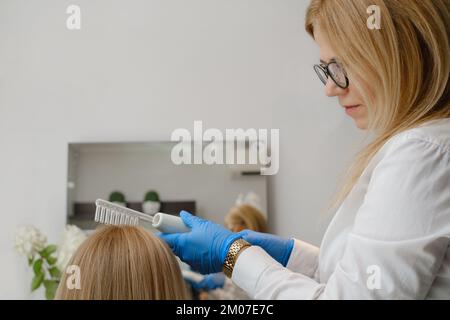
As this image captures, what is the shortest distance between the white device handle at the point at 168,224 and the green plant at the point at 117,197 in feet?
2.33

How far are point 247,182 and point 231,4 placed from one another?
516 mm

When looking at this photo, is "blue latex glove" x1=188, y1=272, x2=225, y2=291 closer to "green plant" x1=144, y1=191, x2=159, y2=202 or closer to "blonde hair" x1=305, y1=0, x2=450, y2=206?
"green plant" x1=144, y1=191, x2=159, y2=202

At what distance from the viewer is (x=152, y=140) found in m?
1.54

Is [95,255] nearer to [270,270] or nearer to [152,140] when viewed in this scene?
[270,270]

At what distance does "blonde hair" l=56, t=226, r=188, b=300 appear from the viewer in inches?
28.0

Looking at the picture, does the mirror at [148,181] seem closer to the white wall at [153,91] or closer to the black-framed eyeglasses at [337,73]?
the white wall at [153,91]

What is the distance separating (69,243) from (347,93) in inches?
37.0

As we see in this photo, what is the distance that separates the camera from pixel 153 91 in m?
1.49

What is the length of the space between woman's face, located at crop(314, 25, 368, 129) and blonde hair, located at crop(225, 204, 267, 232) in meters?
0.73

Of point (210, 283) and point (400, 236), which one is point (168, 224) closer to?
point (400, 236)

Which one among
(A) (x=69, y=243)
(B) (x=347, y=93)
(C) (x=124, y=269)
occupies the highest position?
(B) (x=347, y=93)

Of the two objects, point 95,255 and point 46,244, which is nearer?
point 95,255

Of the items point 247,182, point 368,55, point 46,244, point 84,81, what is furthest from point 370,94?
point 46,244

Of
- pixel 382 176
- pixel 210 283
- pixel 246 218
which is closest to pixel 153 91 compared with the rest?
pixel 246 218
